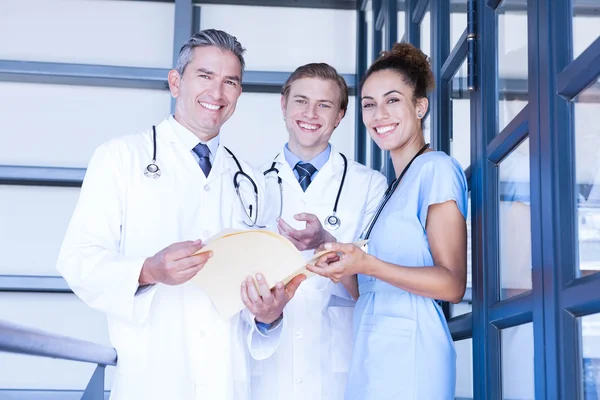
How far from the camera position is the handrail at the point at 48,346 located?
1.08m

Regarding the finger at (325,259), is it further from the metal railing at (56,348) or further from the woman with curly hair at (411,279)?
the metal railing at (56,348)

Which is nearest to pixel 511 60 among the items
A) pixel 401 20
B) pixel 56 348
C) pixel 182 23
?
pixel 56 348

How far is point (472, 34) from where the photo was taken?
1.76 meters

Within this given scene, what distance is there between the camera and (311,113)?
2281 mm

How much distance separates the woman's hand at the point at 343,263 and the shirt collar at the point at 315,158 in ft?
2.81

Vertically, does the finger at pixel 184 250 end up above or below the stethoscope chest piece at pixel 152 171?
below

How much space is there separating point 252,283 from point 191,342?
24cm

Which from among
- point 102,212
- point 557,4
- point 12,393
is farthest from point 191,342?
point 557,4

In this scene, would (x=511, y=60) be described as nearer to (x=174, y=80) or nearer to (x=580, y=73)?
(x=580, y=73)

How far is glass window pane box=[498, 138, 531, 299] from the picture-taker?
1390 mm

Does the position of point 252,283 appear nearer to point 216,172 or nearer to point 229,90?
point 216,172

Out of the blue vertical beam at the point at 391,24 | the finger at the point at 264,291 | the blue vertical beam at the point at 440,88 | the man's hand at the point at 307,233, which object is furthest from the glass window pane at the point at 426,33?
the finger at the point at 264,291

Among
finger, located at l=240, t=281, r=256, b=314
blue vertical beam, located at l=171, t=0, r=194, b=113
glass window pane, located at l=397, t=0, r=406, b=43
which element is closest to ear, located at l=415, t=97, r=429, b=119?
finger, located at l=240, t=281, r=256, b=314

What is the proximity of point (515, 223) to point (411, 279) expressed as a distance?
226 mm
